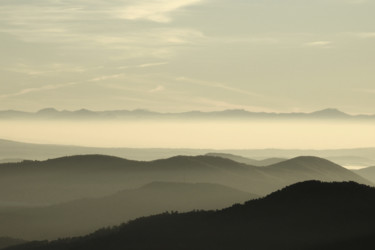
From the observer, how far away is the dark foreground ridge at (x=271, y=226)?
89.4 m

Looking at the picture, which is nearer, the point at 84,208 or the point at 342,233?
the point at 342,233

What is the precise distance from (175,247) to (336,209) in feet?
76.6

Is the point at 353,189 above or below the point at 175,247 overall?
above

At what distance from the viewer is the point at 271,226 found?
9781cm

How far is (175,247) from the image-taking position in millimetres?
91812

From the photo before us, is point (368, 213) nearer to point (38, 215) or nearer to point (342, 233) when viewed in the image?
point (342, 233)

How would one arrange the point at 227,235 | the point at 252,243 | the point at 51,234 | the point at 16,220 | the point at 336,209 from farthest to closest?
the point at 16,220 < the point at 51,234 < the point at 336,209 < the point at 227,235 < the point at 252,243

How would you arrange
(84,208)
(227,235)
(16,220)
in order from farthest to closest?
(84,208) → (16,220) → (227,235)

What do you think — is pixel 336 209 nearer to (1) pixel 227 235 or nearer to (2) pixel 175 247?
(1) pixel 227 235

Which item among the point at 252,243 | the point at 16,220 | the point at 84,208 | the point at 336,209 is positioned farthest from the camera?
the point at 84,208

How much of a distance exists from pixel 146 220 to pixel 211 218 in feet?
37.7

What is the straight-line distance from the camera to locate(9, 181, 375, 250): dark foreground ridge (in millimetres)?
89375

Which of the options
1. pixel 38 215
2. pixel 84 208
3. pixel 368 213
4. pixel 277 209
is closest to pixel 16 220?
pixel 38 215

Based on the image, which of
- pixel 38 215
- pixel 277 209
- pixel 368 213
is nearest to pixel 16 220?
pixel 38 215
